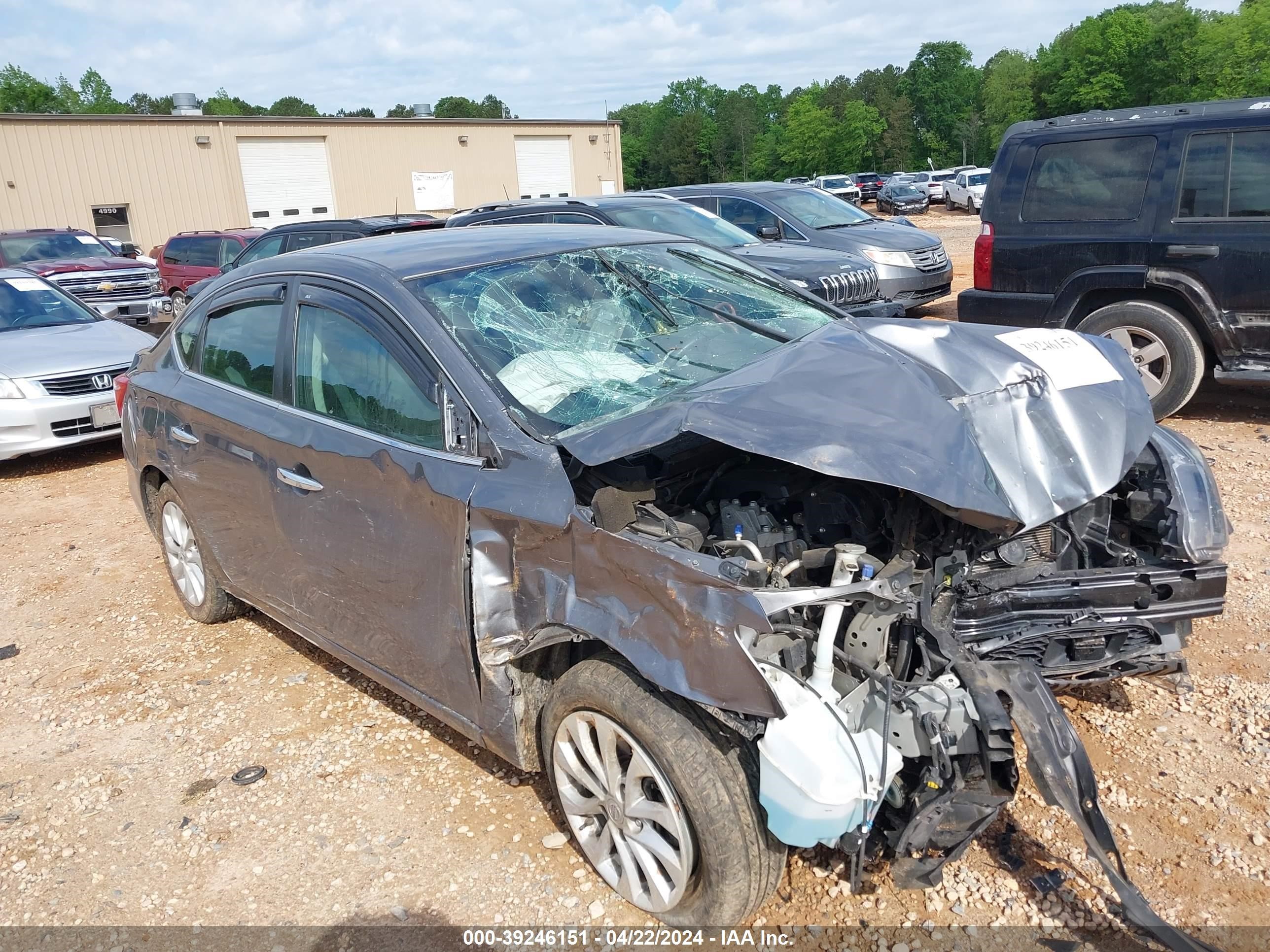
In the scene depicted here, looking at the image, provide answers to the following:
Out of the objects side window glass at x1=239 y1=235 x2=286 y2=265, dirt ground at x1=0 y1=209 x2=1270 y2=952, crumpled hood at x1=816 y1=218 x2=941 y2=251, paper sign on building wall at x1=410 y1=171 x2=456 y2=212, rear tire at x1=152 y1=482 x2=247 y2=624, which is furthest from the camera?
paper sign on building wall at x1=410 y1=171 x2=456 y2=212

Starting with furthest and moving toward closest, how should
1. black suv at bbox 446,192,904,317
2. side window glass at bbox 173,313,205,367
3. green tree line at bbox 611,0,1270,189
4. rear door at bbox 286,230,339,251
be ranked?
green tree line at bbox 611,0,1270,189 < rear door at bbox 286,230,339,251 < black suv at bbox 446,192,904,317 < side window glass at bbox 173,313,205,367

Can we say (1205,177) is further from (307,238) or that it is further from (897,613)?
(307,238)

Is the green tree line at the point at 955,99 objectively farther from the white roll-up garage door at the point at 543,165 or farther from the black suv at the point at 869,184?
the white roll-up garage door at the point at 543,165

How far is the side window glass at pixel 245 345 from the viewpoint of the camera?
11.8 ft

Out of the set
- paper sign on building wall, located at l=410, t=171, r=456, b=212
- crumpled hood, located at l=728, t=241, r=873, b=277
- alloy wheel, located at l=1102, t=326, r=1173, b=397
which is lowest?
alloy wheel, located at l=1102, t=326, r=1173, b=397

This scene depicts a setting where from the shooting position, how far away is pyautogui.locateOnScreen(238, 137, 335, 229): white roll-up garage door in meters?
29.6

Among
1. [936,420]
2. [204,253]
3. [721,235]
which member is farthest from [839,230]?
[204,253]

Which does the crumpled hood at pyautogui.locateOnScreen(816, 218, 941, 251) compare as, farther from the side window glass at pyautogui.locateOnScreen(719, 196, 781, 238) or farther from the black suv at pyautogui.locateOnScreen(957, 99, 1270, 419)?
the black suv at pyautogui.locateOnScreen(957, 99, 1270, 419)

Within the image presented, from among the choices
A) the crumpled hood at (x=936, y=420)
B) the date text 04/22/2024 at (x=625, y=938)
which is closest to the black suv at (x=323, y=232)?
the crumpled hood at (x=936, y=420)

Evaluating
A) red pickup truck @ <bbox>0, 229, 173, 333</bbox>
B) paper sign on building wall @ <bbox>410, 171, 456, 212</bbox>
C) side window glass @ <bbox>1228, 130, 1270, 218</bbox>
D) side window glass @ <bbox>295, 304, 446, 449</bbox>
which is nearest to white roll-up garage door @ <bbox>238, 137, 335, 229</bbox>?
paper sign on building wall @ <bbox>410, 171, 456, 212</bbox>

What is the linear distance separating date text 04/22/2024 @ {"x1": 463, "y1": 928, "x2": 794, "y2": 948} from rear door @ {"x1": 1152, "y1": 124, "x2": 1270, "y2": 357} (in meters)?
5.72

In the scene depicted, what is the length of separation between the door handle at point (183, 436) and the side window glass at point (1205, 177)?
6.37 m

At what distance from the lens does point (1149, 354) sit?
6609 mm

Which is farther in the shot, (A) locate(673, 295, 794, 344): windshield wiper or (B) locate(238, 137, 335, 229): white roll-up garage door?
(B) locate(238, 137, 335, 229): white roll-up garage door
